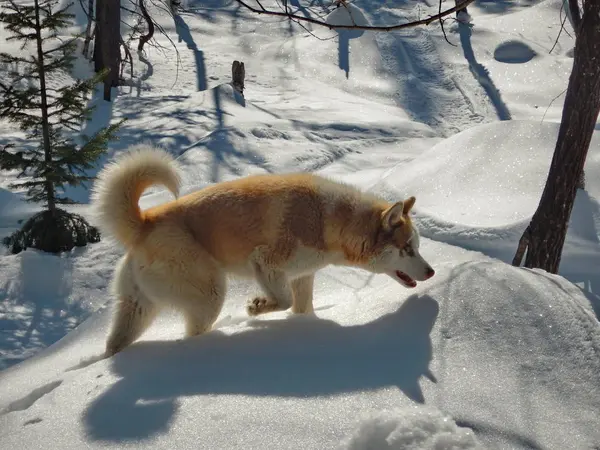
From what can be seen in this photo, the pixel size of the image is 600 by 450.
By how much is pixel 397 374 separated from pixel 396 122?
11452mm

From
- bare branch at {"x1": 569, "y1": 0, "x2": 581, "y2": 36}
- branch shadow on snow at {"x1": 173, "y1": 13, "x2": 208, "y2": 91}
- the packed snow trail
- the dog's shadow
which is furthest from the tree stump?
the dog's shadow

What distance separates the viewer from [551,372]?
3398 millimetres

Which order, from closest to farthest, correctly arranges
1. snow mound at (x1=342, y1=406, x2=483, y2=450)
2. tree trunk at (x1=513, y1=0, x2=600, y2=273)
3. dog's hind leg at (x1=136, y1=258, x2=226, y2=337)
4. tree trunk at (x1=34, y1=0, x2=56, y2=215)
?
snow mound at (x1=342, y1=406, x2=483, y2=450) < dog's hind leg at (x1=136, y1=258, x2=226, y2=337) < tree trunk at (x1=513, y1=0, x2=600, y2=273) < tree trunk at (x1=34, y1=0, x2=56, y2=215)

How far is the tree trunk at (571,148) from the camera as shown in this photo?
Answer: 18.1 feet

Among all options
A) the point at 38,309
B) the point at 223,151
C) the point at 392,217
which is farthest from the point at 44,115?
the point at 392,217

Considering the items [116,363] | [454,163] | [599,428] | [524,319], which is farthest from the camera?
[454,163]

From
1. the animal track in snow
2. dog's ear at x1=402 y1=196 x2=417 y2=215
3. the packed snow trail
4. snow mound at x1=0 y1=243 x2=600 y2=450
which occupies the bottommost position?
the packed snow trail

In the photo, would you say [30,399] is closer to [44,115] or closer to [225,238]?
[225,238]

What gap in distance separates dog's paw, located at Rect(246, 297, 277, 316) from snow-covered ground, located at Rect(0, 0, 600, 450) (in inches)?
4.3

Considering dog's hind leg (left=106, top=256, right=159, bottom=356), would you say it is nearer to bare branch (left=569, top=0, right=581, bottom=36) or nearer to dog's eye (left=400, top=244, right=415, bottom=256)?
dog's eye (left=400, top=244, right=415, bottom=256)

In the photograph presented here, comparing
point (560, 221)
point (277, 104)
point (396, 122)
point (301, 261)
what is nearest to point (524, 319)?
point (301, 261)

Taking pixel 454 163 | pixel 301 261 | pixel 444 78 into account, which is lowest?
→ pixel 444 78

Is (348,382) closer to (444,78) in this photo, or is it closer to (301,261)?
(301,261)

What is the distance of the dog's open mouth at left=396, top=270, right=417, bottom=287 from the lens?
493 centimetres
